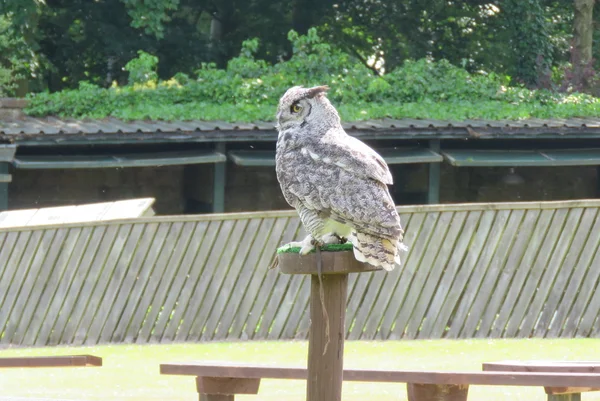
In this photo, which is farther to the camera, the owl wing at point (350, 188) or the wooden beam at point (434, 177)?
the wooden beam at point (434, 177)

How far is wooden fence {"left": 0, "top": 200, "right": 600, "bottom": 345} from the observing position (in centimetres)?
1278

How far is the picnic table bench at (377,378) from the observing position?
6.80 metres

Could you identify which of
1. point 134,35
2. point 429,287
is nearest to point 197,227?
point 429,287

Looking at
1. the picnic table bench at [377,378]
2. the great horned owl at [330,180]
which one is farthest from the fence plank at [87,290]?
the great horned owl at [330,180]

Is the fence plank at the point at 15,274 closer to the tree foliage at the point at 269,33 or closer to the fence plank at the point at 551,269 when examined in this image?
the fence plank at the point at 551,269

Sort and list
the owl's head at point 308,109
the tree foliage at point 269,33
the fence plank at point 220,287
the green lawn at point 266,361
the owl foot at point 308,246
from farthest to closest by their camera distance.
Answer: the tree foliage at point 269,33, the fence plank at point 220,287, the green lawn at point 266,361, the owl's head at point 308,109, the owl foot at point 308,246

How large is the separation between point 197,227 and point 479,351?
3.12 m

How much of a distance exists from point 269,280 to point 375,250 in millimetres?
7201

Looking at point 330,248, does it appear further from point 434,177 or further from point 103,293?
point 434,177

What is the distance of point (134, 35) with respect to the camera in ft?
84.8

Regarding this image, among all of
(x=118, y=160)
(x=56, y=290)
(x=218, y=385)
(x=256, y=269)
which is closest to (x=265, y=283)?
(x=256, y=269)

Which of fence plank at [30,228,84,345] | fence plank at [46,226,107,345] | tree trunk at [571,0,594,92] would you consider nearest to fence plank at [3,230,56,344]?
fence plank at [30,228,84,345]

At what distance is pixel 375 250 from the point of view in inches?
234

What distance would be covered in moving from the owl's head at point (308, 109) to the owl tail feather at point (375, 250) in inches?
28.6
